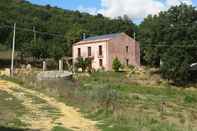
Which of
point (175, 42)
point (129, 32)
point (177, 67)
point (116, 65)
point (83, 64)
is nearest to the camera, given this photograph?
point (177, 67)

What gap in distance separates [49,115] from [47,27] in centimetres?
7930

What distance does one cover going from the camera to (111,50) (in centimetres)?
7862

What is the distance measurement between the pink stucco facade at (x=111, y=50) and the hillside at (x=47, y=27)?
500cm

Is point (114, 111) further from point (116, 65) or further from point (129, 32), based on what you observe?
point (129, 32)

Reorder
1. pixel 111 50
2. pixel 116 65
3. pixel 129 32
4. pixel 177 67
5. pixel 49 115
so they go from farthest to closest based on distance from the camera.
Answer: pixel 129 32 < pixel 111 50 < pixel 116 65 < pixel 177 67 < pixel 49 115

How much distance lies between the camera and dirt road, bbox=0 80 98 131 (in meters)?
18.1

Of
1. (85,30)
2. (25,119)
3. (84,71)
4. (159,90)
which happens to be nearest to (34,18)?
(85,30)

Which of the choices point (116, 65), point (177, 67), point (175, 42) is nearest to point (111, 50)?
point (116, 65)

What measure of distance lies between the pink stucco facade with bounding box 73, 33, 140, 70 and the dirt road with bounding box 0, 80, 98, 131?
48.5 meters

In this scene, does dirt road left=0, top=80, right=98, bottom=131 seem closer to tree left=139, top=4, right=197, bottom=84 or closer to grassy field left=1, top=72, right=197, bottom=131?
grassy field left=1, top=72, right=197, bottom=131

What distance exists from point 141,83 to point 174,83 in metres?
6.79

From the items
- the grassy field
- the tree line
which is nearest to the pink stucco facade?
the tree line

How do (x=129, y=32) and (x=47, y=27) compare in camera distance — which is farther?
(x=129, y=32)

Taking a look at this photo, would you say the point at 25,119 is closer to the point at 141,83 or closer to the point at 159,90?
the point at 159,90
